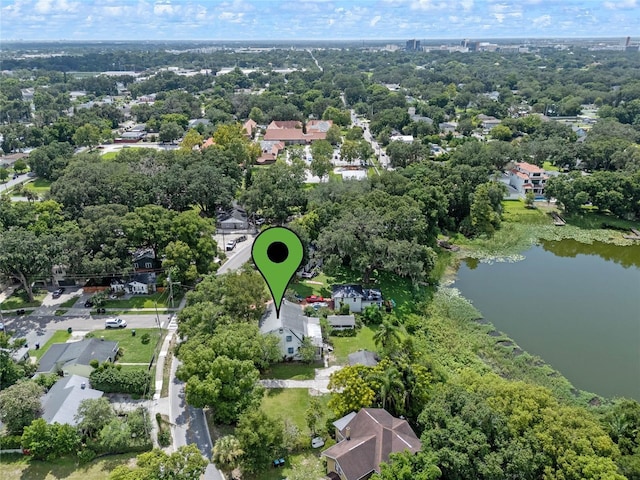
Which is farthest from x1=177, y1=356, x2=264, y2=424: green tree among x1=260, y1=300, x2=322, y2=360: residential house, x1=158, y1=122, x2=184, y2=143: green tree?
x1=158, y1=122, x2=184, y2=143: green tree

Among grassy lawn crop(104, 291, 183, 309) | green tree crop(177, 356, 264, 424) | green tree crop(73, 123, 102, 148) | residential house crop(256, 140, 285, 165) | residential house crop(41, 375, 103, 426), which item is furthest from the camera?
green tree crop(73, 123, 102, 148)

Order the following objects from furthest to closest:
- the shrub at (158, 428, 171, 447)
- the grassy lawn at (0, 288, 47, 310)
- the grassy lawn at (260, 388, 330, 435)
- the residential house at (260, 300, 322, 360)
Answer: the grassy lawn at (0, 288, 47, 310), the residential house at (260, 300, 322, 360), the grassy lawn at (260, 388, 330, 435), the shrub at (158, 428, 171, 447)

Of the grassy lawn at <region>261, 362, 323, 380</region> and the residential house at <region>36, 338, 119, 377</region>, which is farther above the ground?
the residential house at <region>36, 338, 119, 377</region>

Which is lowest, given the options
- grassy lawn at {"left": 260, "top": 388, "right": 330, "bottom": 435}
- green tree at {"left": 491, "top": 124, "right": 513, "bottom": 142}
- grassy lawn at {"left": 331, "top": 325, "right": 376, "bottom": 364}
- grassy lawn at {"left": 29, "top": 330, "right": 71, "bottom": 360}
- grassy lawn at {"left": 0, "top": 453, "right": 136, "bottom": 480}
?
grassy lawn at {"left": 0, "top": 453, "right": 136, "bottom": 480}

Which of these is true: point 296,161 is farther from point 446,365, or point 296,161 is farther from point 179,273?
point 446,365

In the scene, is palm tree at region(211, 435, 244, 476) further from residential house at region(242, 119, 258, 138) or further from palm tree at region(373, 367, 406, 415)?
residential house at region(242, 119, 258, 138)

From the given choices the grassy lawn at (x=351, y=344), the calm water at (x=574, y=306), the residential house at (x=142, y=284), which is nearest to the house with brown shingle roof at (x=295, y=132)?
the calm water at (x=574, y=306)

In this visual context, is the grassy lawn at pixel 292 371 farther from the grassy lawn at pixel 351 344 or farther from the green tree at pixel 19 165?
the green tree at pixel 19 165
